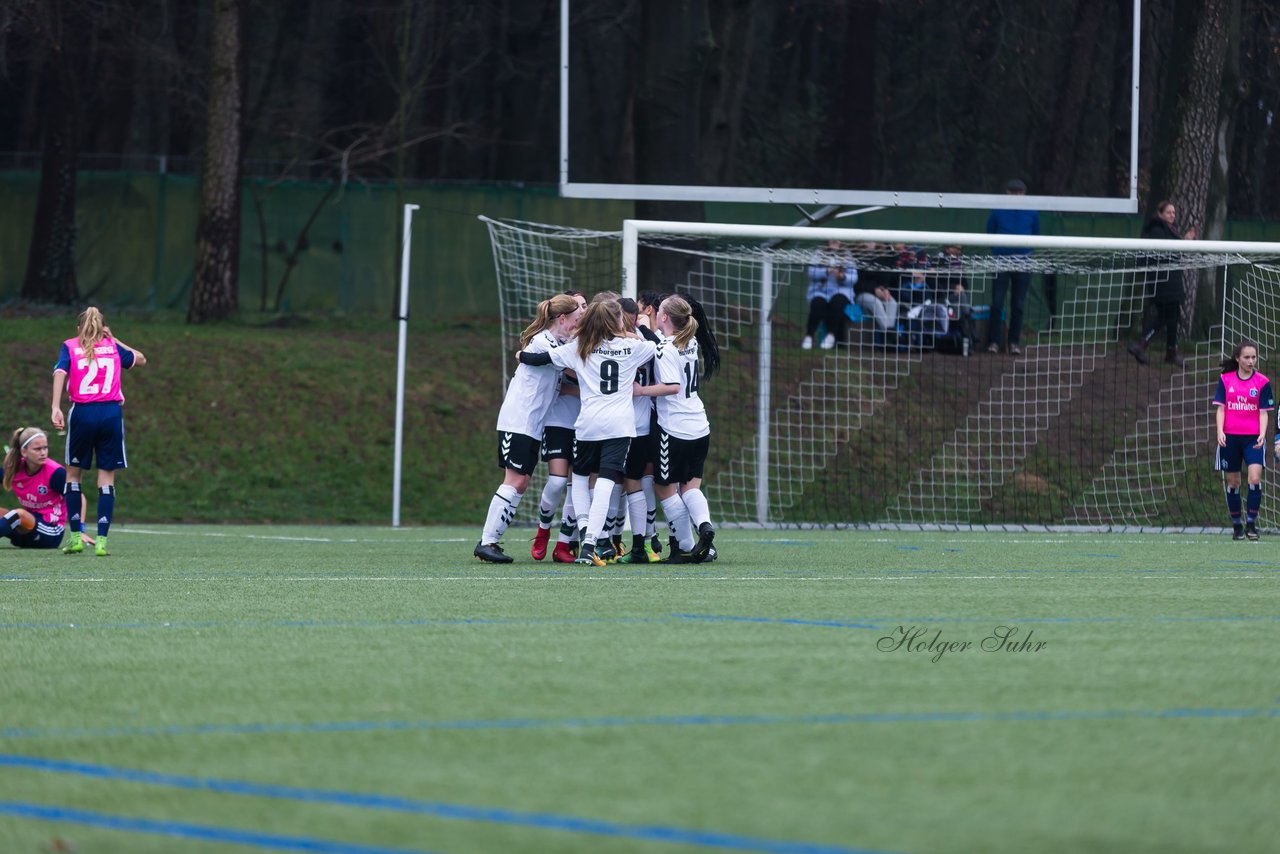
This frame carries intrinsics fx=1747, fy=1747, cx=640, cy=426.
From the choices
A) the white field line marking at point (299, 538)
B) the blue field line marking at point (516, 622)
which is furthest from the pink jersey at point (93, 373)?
A: the blue field line marking at point (516, 622)

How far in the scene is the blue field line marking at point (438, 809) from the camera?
11.3 feet

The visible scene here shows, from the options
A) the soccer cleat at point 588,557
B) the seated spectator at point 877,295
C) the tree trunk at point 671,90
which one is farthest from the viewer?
the seated spectator at point 877,295

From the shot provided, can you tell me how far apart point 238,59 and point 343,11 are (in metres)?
8.34

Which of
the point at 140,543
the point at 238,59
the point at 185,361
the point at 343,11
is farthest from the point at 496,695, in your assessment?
the point at 343,11

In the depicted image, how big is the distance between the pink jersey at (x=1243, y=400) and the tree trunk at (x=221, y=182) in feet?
44.5

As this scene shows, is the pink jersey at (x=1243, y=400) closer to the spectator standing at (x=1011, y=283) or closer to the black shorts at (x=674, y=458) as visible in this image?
the spectator standing at (x=1011, y=283)

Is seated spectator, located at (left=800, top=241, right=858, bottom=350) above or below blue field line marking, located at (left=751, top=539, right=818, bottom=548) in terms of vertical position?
above

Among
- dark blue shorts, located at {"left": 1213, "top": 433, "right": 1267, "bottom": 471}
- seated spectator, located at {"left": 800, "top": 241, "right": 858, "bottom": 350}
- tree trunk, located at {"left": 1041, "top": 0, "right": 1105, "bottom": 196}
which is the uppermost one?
tree trunk, located at {"left": 1041, "top": 0, "right": 1105, "bottom": 196}

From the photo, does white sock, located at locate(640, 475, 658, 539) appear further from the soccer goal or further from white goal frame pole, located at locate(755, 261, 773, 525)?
the soccer goal

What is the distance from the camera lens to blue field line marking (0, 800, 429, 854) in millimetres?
3457

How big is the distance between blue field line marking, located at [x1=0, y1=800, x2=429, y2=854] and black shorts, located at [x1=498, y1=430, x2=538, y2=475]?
7.10 metres

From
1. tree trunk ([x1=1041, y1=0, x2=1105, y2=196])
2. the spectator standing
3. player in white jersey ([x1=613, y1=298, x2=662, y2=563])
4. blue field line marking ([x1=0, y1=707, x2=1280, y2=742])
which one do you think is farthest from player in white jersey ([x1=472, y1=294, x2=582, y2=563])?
the spectator standing

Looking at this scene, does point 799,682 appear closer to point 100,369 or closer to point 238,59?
point 100,369

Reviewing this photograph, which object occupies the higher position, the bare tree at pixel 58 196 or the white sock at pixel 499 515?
the bare tree at pixel 58 196
